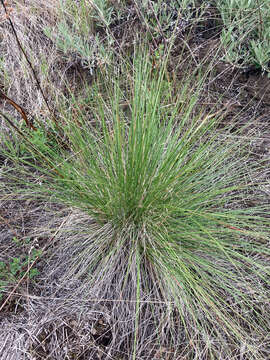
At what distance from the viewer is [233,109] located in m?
1.98

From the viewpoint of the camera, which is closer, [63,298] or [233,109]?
[63,298]

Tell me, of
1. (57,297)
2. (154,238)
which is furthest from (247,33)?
(57,297)

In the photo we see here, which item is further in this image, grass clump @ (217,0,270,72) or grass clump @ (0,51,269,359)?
grass clump @ (217,0,270,72)

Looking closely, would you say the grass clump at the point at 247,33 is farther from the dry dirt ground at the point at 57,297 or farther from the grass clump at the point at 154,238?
the grass clump at the point at 154,238

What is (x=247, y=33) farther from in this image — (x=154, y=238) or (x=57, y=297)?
(x=57, y=297)

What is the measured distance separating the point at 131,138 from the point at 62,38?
127 cm

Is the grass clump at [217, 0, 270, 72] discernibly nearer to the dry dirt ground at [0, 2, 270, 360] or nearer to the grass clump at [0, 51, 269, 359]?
the dry dirt ground at [0, 2, 270, 360]

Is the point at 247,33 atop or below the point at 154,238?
atop

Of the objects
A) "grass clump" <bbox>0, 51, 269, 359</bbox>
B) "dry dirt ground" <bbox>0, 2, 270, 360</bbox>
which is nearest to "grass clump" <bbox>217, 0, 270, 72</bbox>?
"dry dirt ground" <bbox>0, 2, 270, 360</bbox>

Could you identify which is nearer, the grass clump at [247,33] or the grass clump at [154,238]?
the grass clump at [154,238]

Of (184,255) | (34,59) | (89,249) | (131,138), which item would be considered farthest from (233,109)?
(34,59)

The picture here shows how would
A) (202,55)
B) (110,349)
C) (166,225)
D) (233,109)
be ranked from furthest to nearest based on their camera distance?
(202,55), (233,109), (166,225), (110,349)

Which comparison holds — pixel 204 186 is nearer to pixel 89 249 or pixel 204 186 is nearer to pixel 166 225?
pixel 166 225

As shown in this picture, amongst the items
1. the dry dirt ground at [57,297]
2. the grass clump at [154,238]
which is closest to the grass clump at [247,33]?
the dry dirt ground at [57,297]
